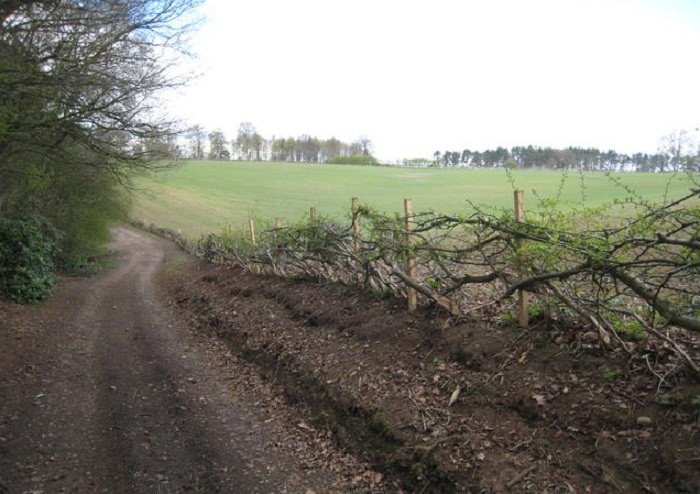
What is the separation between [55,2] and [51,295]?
28.5ft

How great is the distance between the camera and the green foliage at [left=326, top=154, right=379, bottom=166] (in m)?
86.9

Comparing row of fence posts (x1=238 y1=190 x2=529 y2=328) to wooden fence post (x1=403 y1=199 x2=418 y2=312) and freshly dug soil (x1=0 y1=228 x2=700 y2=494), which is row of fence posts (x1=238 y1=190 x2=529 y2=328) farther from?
freshly dug soil (x1=0 y1=228 x2=700 y2=494)

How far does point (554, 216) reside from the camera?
499 cm

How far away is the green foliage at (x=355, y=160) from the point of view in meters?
86.9

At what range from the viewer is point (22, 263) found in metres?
12.3

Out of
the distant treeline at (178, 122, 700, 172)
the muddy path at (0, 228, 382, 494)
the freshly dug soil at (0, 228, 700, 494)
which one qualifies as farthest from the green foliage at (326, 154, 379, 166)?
the freshly dug soil at (0, 228, 700, 494)

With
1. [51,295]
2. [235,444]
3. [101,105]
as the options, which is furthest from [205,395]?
[51,295]

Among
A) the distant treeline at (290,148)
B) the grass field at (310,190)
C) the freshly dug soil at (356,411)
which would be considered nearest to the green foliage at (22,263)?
the freshly dug soil at (356,411)

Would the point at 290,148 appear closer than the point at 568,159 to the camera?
No

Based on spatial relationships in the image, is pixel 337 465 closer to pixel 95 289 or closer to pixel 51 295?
pixel 51 295

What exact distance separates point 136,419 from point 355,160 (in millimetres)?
84326

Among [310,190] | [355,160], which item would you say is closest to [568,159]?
[310,190]

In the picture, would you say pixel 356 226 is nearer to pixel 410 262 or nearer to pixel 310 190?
pixel 410 262

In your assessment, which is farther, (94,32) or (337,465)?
(94,32)
